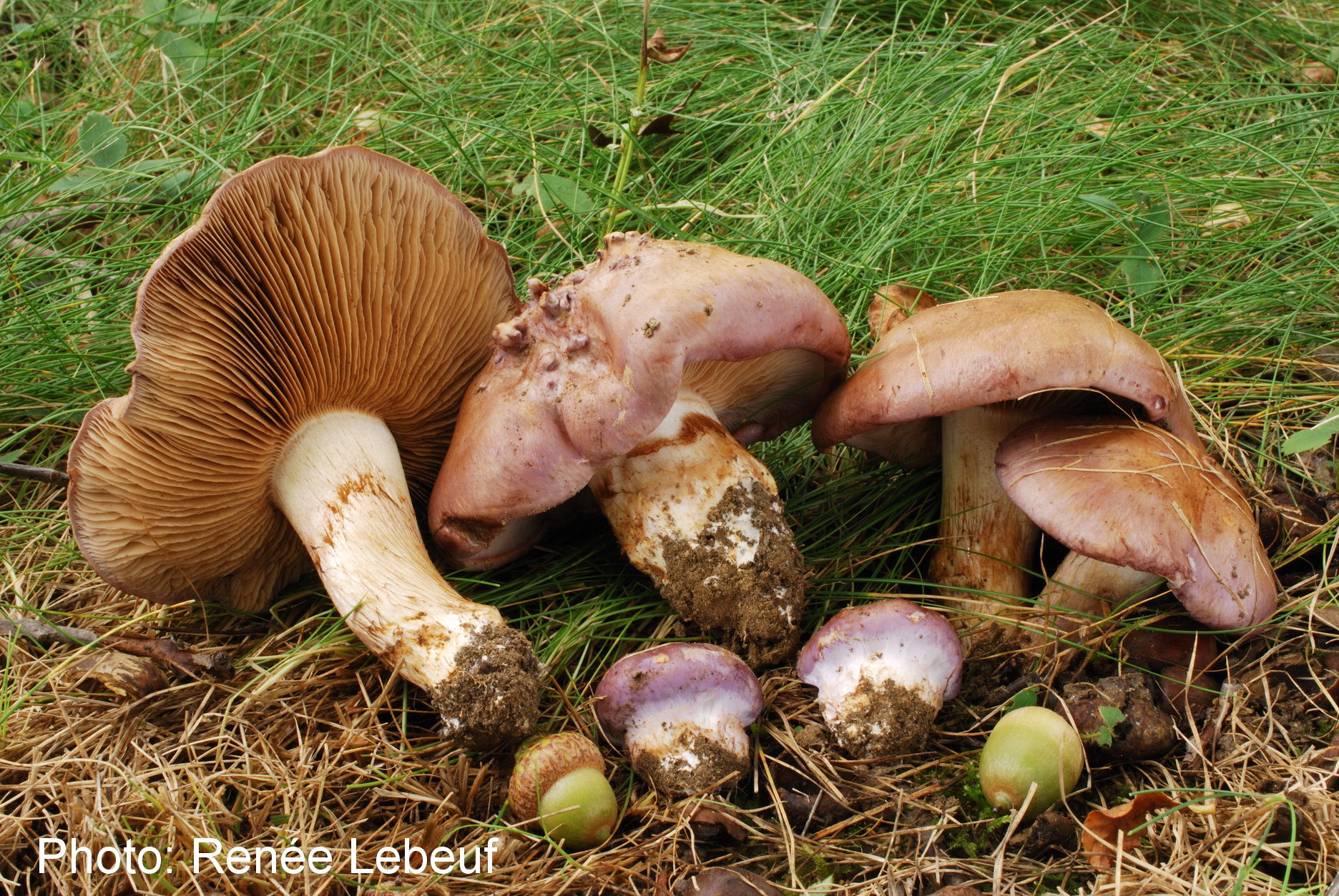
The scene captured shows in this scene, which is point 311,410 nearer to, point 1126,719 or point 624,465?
point 624,465

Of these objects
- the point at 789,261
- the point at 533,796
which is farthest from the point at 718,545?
the point at 789,261

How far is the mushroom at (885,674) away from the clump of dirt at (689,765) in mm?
314

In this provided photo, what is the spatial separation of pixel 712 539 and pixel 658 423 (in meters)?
0.44

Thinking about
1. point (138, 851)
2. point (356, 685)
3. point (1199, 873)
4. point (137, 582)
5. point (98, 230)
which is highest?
point (98, 230)

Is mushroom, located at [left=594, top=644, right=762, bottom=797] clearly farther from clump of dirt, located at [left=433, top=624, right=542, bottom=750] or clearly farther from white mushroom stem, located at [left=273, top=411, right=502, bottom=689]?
white mushroom stem, located at [left=273, top=411, right=502, bottom=689]

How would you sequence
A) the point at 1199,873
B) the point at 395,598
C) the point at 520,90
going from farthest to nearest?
the point at 520,90 < the point at 395,598 < the point at 1199,873

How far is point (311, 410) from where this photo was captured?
2.65 metres

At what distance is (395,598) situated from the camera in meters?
2.43

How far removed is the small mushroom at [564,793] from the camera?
210cm

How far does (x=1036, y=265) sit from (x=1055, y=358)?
1464 mm

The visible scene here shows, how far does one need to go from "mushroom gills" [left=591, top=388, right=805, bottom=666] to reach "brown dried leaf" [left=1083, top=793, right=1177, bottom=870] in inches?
33.2

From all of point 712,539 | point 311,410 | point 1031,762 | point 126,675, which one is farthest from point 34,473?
point 1031,762

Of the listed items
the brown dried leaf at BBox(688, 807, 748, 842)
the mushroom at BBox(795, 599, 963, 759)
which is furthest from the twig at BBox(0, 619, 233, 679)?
the mushroom at BBox(795, 599, 963, 759)

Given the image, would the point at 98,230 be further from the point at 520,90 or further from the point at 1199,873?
the point at 1199,873
